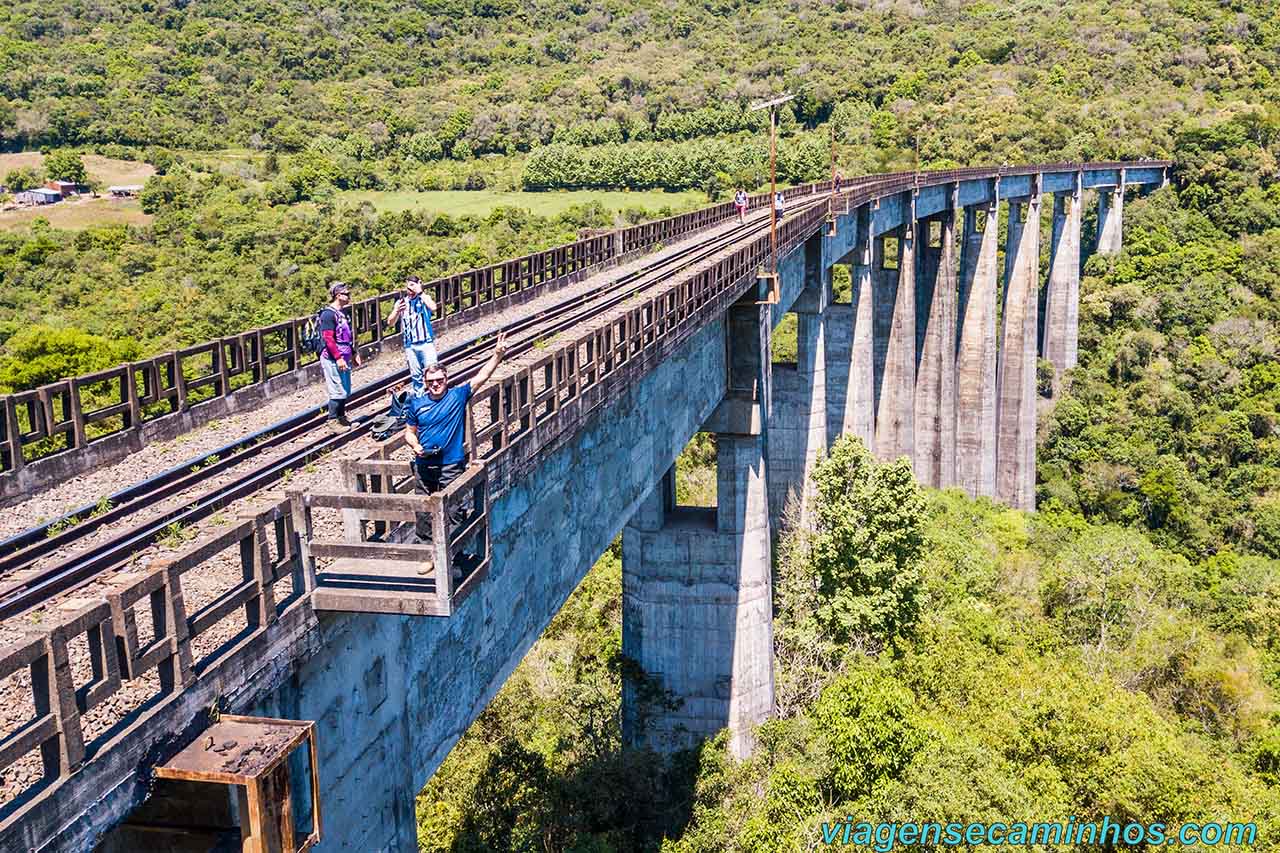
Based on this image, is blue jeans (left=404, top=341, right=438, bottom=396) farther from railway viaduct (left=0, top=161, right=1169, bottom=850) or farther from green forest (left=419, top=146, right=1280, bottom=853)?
green forest (left=419, top=146, right=1280, bottom=853)

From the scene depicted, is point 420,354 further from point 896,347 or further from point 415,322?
point 896,347

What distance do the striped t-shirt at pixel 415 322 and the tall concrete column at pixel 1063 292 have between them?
202 ft

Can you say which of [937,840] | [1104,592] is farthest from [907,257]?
[937,840]

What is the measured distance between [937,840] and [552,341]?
35.6ft

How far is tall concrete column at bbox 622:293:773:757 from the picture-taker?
27.4 m

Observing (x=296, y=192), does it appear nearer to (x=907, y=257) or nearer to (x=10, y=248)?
(x=10, y=248)

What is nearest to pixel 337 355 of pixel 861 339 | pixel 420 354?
pixel 420 354

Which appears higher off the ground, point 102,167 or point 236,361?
point 102,167

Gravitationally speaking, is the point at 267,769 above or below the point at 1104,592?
above

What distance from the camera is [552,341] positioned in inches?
640

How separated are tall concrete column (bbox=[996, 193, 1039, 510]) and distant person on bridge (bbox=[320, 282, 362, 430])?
49357 millimetres

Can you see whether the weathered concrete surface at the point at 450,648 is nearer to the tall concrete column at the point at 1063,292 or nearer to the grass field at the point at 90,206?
the tall concrete column at the point at 1063,292

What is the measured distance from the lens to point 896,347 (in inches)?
1991

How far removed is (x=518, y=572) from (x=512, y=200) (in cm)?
7655
